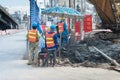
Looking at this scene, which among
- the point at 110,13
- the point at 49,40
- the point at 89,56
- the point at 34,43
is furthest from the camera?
the point at 110,13

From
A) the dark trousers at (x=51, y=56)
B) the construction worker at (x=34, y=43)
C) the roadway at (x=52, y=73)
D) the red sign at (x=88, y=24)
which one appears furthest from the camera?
the red sign at (x=88, y=24)

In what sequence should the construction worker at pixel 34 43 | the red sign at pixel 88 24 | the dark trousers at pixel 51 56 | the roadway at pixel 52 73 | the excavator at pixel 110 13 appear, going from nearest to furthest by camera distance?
the roadway at pixel 52 73 → the dark trousers at pixel 51 56 → the construction worker at pixel 34 43 → the excavator at pixel 110 13 → the red sign at pixel 88 24

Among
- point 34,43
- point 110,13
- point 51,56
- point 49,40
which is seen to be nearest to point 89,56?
point 51,56

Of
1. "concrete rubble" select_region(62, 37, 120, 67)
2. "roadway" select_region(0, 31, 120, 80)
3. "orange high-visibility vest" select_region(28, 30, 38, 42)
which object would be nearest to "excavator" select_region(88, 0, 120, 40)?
"concrete rubble" select_region(62, 37, 120, 67)

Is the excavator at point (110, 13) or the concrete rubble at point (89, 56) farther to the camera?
the excavator at point (110, 13)

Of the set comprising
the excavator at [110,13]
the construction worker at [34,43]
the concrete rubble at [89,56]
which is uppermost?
the excavator at [110,13]

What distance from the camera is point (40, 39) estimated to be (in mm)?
19469

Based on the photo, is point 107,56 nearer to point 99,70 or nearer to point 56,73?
point 99,70

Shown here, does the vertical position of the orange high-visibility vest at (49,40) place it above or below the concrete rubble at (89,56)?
above

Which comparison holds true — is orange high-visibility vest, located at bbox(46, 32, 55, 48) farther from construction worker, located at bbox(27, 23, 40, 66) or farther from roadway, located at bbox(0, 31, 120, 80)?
roadway, located at bbox(0, 31, 120, 80)

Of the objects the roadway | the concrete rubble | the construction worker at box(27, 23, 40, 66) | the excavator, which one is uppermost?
the excavator

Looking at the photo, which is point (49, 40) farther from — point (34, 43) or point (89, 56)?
point (89, 56)

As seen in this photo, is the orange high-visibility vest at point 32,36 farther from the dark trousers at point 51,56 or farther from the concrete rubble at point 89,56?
the concrete rubble at point 89,56

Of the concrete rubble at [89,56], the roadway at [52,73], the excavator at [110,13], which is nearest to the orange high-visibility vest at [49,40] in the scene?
the roadway at [52,73]
